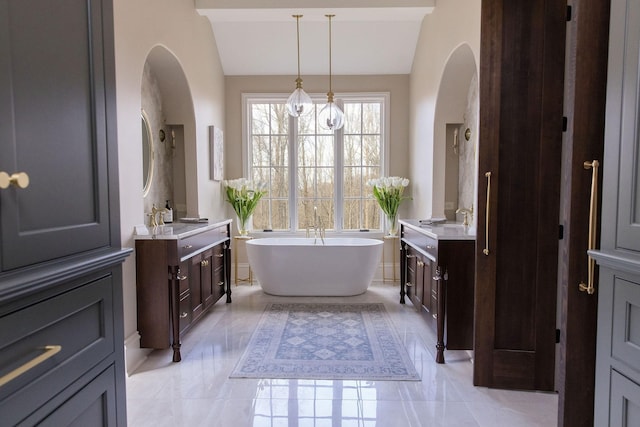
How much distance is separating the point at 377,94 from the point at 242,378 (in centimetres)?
404

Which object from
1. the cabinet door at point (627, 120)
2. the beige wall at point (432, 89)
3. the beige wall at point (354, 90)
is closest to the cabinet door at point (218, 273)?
the beige wall at point (354, 90)

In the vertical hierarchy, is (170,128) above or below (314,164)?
above

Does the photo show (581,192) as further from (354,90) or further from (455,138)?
(354,90)

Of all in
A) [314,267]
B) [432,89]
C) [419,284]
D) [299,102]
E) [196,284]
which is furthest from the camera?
[314,267]

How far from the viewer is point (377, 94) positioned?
17.6 feet

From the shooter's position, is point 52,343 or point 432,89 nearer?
point 52,343

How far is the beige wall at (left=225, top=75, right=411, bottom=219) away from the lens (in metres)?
5.36

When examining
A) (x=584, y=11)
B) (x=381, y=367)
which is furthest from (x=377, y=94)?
(x=584, y=11)

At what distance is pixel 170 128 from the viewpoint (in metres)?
4.23

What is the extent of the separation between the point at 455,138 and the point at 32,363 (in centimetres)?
427

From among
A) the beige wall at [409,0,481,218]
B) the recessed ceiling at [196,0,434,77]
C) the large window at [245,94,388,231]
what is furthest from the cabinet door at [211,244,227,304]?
the recessed ceiling at [196,0,434,77]

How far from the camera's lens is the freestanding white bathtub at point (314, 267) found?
14.6 feet

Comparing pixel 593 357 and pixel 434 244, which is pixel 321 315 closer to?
pixel 434 244

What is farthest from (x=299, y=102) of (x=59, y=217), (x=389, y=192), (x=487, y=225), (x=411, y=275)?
(x=59, y=217)
